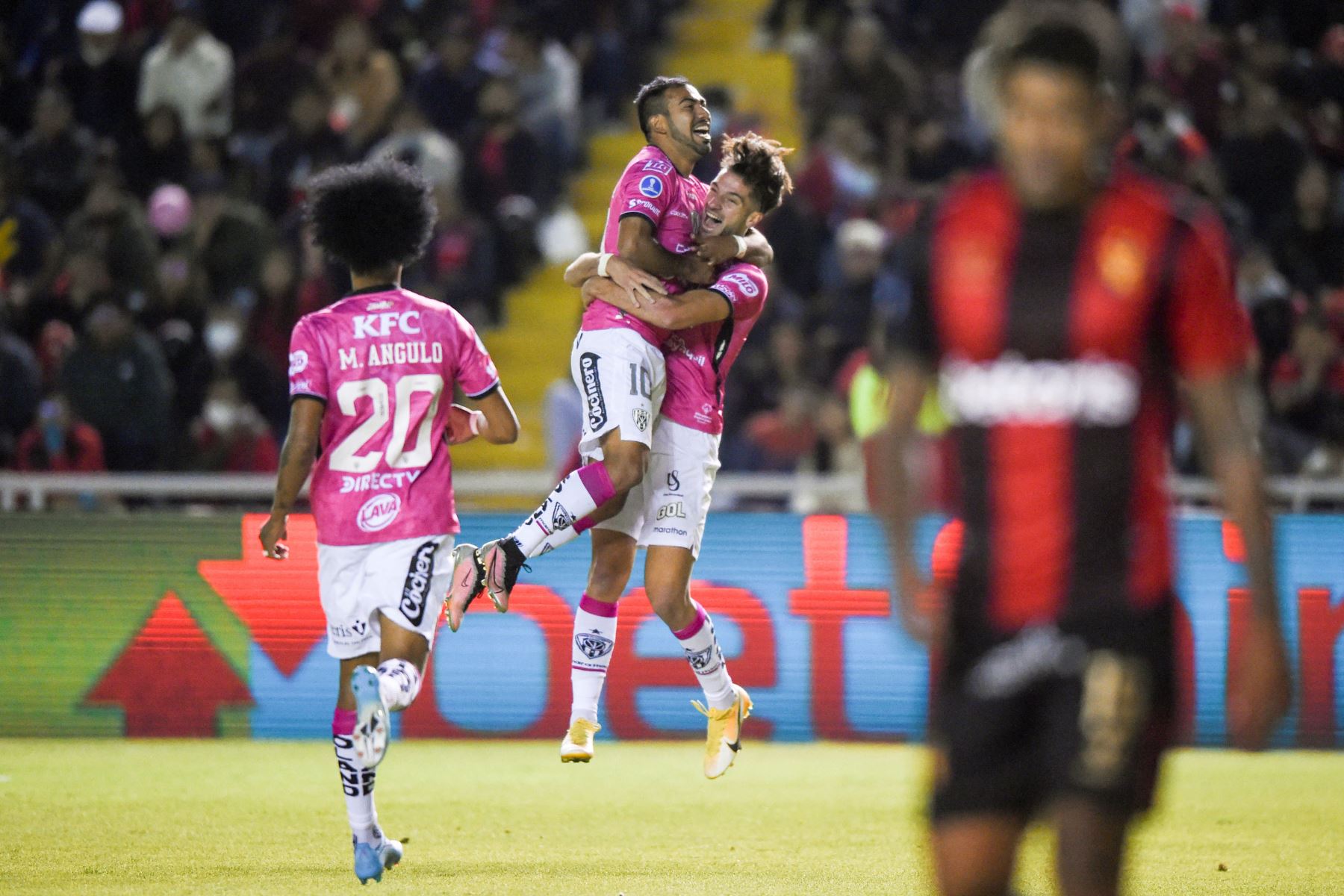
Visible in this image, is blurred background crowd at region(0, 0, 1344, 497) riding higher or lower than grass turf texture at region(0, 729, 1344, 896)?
higher

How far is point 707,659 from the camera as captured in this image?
28.0 feet

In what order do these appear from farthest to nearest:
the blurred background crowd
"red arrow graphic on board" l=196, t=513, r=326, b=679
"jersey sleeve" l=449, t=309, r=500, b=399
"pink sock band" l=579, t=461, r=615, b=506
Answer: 1. the blurred background crowd
2. "red arrow graphic on board" l=196, t=513, r=326, b=679
3. "pink sock band" l=579, t=461, r=615, b=506
4. "jersey sleeve" l=449, t=309, r=500, b=399

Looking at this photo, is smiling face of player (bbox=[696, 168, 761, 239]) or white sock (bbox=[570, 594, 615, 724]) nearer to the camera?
smiling face of player (bbox=[696, 168, 761, 239])

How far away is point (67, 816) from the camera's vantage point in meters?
8.66

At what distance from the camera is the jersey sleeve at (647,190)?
7789mm

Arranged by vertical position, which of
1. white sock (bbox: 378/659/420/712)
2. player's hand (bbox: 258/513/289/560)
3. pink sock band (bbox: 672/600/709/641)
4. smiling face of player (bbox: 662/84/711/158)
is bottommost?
white sock (bbox: 378/659/420/712)

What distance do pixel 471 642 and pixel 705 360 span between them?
426 cm

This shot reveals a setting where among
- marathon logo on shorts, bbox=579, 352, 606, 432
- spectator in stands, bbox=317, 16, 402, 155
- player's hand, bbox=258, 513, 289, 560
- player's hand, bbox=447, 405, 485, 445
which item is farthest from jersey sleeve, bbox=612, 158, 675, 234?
spectator in stands, bbox=317, 16, 402, 155

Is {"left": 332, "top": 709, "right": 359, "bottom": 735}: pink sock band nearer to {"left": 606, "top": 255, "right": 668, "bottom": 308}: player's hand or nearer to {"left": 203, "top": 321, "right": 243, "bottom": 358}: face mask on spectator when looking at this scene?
{"left": 606, "top": 255, "right": 668, "bottom": 308}: player's hand

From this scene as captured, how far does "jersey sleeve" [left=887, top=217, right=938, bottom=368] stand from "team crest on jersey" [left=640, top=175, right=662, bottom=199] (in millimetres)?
3892

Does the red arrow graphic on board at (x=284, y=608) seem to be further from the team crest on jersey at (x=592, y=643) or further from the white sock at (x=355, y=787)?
the white sock at (x=355, y=787)

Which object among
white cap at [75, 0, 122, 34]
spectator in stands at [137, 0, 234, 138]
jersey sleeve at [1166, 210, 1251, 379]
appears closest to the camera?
jersey sleeve at [1166, 210, 1251, 379]

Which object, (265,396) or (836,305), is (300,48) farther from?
(836,305)

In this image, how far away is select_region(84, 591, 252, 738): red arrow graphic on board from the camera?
39.2ft
